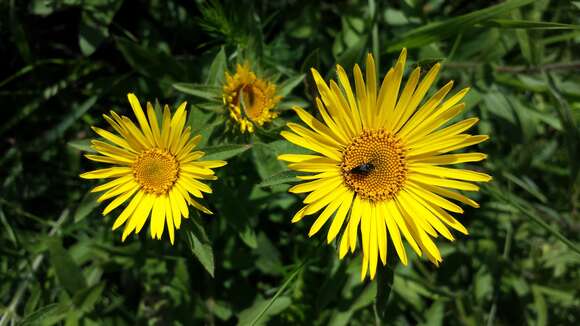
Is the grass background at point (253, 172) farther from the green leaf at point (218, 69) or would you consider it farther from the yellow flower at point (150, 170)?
the yellow flower at point (150, 170)

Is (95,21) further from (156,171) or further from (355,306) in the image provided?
(355,306)

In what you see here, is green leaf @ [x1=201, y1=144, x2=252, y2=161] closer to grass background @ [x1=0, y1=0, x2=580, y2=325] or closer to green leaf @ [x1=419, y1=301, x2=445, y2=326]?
grass background @ [x1=0, y1=0, x2=580, y2=325]

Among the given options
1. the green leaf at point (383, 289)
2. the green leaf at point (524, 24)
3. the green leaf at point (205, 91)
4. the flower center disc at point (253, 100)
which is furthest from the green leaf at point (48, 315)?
the green leaf at point (524, 24)

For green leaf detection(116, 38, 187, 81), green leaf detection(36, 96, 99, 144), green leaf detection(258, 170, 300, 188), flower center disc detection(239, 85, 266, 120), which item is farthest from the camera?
green leaf detection(36, 96, 99, 144)

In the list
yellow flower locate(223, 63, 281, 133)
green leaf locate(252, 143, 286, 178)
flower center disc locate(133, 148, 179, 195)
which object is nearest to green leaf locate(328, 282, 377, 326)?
green leaf locate(252, 143, 286, 178)

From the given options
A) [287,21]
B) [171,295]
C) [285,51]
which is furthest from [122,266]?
[287,21]

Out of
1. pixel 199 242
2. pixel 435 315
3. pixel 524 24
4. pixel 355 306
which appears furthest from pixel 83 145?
pixel 435 315
